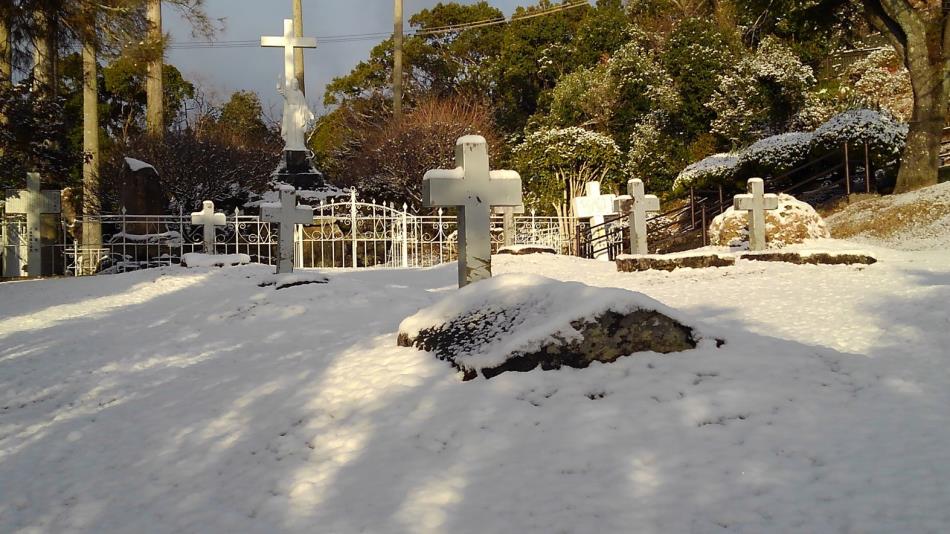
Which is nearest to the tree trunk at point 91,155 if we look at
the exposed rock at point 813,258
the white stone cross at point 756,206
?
the white stone cross at point 756,206

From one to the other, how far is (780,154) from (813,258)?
7827 mm

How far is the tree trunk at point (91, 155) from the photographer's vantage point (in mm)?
16531

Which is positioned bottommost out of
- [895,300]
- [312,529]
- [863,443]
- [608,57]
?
[312,529]

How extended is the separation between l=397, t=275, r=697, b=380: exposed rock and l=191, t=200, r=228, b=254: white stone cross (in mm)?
8961

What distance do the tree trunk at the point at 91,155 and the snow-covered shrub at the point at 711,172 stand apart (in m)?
14.3

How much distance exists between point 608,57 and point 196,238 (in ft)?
58.7

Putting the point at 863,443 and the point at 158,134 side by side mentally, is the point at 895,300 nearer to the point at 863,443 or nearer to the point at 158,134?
the point at 863,443

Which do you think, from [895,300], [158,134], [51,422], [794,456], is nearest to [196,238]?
[158,134]

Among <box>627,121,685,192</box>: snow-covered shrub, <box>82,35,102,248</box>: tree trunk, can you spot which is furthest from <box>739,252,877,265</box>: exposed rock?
<box>627,121,685,192</box>: snow-covered shrub

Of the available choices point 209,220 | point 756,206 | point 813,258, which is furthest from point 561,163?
point 813,258

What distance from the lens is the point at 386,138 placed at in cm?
2409

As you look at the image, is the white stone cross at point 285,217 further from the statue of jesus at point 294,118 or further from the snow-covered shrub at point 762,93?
the snow-covered shrub at point 762,93

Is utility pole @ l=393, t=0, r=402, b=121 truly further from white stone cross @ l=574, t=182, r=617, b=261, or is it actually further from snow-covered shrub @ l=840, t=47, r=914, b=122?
snow-covered shrub @ l=840, t=47, r=914, b=122

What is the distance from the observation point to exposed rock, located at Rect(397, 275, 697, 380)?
4.54 metres
